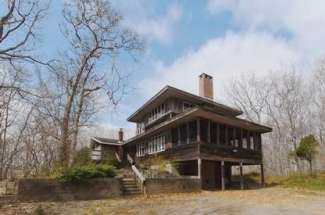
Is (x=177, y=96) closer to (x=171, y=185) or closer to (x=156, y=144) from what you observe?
(x=156, y=144)

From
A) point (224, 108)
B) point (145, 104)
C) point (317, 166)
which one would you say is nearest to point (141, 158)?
point (145, 104)

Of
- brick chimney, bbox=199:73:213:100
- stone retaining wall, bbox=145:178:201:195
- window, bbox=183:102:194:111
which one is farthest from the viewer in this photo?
brick chimney, bbox=199:73:213:100

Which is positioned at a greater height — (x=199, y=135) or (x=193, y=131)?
(x=193, y=131)

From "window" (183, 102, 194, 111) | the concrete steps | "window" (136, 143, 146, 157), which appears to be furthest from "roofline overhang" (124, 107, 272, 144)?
the concrete steps

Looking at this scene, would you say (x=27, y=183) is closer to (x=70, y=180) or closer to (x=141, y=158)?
(x=70, y=180)

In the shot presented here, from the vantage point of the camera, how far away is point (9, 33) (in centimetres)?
1564

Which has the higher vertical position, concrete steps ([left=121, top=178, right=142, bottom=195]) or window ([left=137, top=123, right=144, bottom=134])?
window ([left=137, top=123, right=144, bottom=134])

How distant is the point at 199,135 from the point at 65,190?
395 inches

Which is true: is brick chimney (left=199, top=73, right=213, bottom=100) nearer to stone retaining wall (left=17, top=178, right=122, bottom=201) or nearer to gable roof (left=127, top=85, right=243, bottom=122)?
gable roof (left=127, top=85, right=243, bottom=122)

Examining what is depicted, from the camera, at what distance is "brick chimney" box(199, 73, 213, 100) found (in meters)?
31.2

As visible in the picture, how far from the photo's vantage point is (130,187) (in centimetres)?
1816

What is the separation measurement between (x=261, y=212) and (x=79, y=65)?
63.0 feet

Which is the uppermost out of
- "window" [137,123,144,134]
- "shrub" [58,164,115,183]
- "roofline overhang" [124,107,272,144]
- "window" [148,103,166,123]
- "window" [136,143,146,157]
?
"window" [148,103,166,123]

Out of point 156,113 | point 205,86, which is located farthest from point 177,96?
point 205,86
